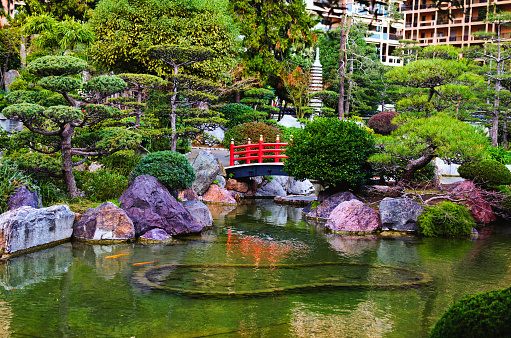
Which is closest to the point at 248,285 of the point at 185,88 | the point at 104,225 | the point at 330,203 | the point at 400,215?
the point at 104,225

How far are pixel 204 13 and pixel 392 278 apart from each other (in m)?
16.2

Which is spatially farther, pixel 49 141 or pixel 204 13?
pixel 204 13

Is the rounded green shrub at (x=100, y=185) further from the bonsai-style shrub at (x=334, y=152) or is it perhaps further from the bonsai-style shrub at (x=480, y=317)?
the bonsai-style shrub at (x=480, y=317)

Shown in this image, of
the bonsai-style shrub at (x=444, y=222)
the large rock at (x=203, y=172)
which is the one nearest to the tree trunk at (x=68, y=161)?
the large rock at (x=203, y=172)

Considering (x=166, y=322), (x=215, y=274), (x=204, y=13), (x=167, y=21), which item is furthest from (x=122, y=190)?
(x=204, y=13)

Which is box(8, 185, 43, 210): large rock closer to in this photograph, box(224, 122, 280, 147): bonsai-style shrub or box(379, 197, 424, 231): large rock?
box(379, 197, 424, 231): large rock

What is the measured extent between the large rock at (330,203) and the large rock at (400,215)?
1.85 metres

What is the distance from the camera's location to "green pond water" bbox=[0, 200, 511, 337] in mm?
6488

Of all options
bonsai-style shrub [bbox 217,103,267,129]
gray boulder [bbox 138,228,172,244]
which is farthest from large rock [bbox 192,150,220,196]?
bonsai-style shrub [bbox 217,103,267,129]

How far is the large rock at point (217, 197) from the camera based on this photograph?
18.6 meters

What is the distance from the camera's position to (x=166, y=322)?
652cm

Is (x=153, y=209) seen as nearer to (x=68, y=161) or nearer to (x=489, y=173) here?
(x=68, y=161)

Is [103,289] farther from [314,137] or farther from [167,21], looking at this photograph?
[167,21]

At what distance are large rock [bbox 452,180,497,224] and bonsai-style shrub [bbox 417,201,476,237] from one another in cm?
74
